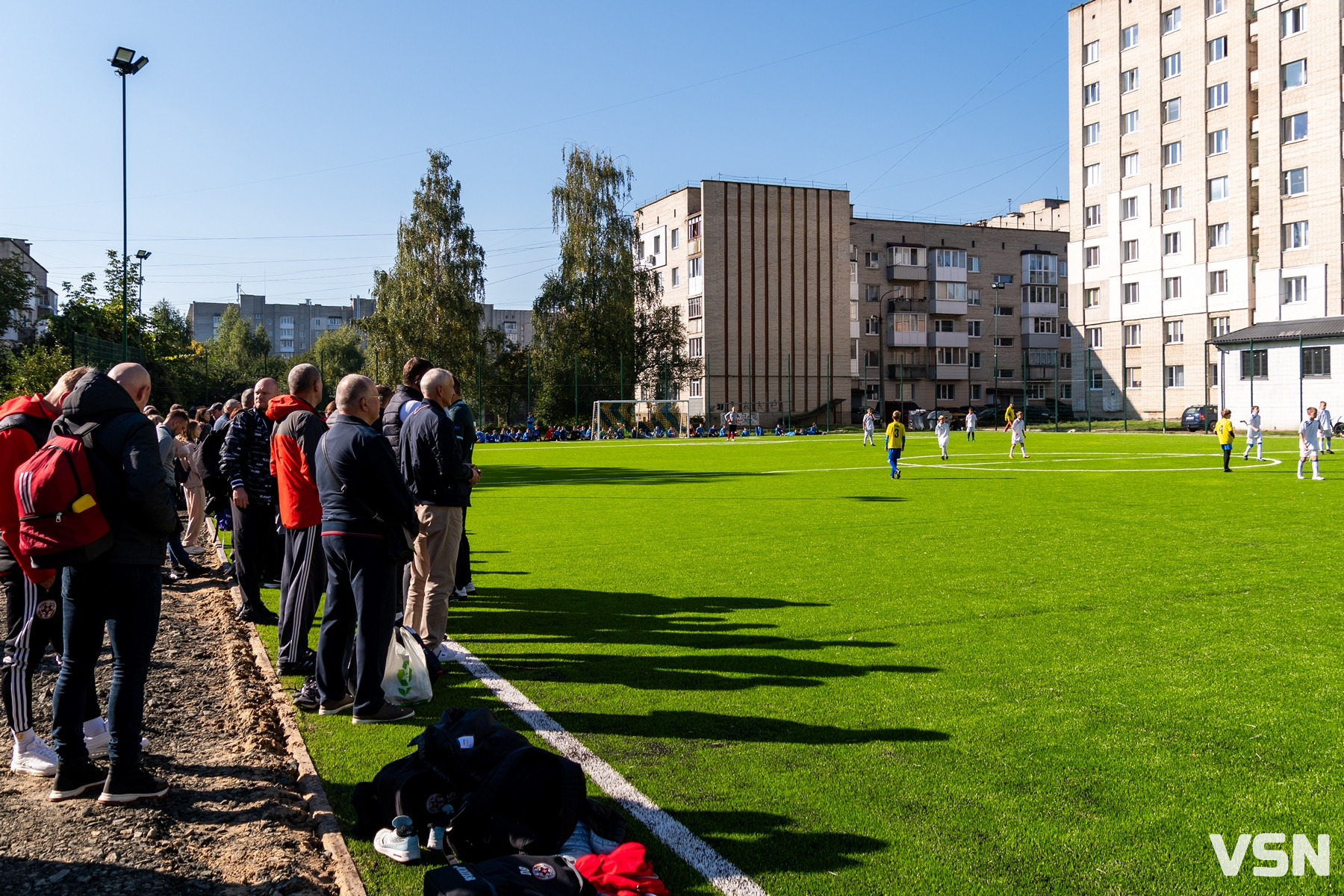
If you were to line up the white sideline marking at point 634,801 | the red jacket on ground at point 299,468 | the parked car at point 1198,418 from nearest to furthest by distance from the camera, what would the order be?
1. the white sideline marking at point 634,801
2. the red jacket on ground at point 299,468
3. the parked car at point 1198,418

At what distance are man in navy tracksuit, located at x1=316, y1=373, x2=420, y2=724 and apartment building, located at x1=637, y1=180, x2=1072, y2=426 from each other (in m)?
65.6

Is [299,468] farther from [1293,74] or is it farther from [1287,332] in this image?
[1293,74]

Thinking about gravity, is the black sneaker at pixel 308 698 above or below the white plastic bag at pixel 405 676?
below

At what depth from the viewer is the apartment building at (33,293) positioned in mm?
57188

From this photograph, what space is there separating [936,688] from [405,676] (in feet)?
10.6

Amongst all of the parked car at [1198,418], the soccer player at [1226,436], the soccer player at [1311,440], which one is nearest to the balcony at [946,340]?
the parked car at [1198,418]

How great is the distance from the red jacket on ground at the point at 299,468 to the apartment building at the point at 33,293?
5348cm

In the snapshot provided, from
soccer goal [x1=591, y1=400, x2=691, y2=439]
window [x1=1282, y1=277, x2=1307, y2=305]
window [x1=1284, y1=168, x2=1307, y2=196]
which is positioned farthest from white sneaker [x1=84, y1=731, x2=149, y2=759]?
window [x1=1284, y1=168, x2=1307, y2=196]

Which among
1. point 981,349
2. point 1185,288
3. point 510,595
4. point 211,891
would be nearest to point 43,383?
point 510,595

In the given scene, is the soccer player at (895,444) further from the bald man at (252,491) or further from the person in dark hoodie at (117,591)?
the person in dark hoodie at (117,591)

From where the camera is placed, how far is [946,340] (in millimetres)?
85312

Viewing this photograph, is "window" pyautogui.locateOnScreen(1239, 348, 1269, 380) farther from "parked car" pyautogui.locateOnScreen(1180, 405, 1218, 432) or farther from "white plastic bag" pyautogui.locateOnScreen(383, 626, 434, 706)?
"white plastic bag" pyautogui.locateOnScreen(383, 626, 434, 706)

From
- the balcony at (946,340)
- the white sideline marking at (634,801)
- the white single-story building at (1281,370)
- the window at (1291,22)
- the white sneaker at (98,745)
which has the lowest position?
the white sneaker at (98,745)

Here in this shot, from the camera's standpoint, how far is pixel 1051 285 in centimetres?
9000
